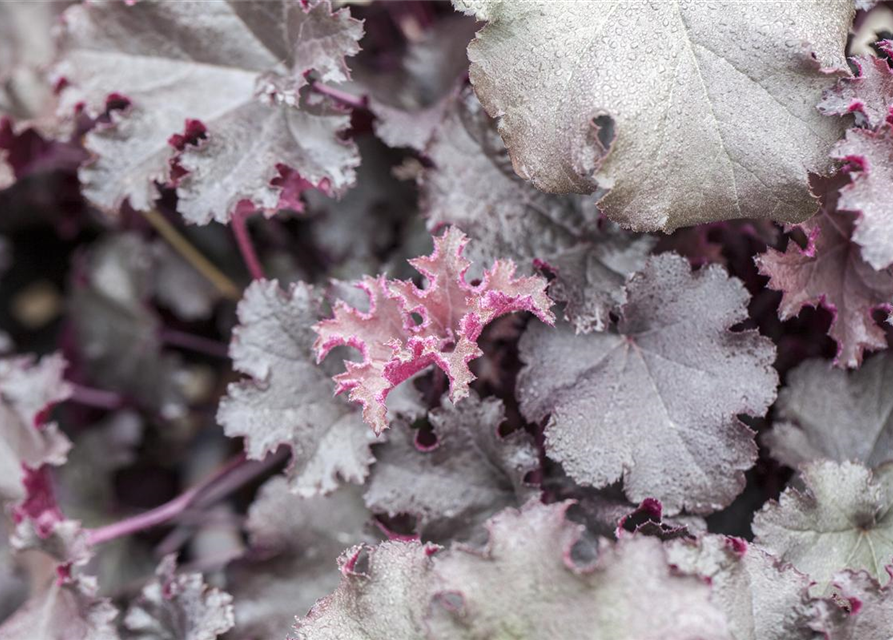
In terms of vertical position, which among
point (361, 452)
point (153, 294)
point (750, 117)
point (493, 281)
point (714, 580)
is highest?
point (750, 117)

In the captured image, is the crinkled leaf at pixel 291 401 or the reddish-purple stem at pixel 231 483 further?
the reddish-purple stem at pixel 231 483

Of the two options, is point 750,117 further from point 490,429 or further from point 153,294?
point 153,294

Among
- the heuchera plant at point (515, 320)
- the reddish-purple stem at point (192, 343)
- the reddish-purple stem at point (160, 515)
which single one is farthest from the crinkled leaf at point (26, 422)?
the reddish-purple stem at point (192, 343)

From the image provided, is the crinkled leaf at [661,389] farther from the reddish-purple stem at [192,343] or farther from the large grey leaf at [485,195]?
the reddish-purple stem at [192,343]

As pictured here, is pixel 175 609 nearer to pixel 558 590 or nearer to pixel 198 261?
pixel 558 590

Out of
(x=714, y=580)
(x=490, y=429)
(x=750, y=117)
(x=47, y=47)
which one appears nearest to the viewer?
(x=714, y=580)

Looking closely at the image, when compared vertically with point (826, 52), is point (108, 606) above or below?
below

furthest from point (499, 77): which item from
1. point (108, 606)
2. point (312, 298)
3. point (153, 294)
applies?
point (153, 294)
